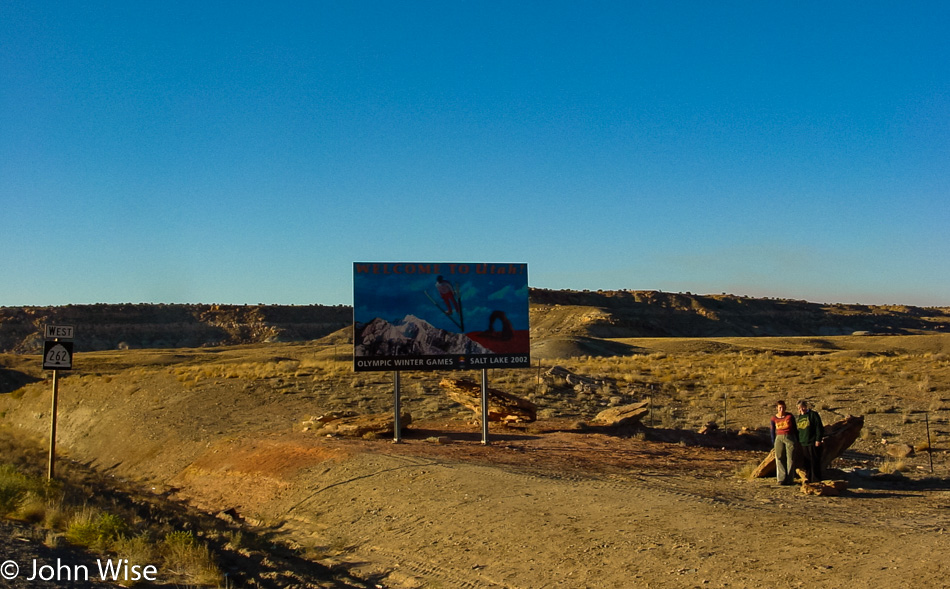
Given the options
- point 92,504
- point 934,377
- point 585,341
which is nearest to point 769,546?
point 92,504

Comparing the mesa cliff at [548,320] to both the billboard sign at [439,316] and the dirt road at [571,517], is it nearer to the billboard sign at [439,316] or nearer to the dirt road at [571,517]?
the billboard sign at [439,316]

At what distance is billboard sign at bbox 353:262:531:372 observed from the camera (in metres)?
18.5

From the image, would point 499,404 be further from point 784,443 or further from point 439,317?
point 784,443

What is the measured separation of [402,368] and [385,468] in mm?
3246

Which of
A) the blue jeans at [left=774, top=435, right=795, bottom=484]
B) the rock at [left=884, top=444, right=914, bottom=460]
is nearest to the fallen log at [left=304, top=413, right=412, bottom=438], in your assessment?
the blue jeans at [left=774, top=435, right=795, bottom=484]

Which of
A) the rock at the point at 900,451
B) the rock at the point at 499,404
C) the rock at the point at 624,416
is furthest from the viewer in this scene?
the rock at the point at 499,404

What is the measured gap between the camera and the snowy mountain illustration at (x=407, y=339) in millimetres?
18469

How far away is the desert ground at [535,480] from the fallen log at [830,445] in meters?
0.48

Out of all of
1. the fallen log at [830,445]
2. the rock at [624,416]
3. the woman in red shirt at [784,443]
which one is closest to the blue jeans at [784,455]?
the woman in red shirt at [784,443]

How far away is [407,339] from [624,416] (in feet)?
24.0

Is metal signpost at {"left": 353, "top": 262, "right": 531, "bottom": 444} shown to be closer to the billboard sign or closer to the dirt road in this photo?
the billboard sign

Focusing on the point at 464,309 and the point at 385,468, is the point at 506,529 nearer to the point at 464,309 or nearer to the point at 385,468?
the point at 385,468

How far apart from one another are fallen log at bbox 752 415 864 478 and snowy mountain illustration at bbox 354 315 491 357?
23.5 feet

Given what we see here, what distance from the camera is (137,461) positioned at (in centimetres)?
2289
